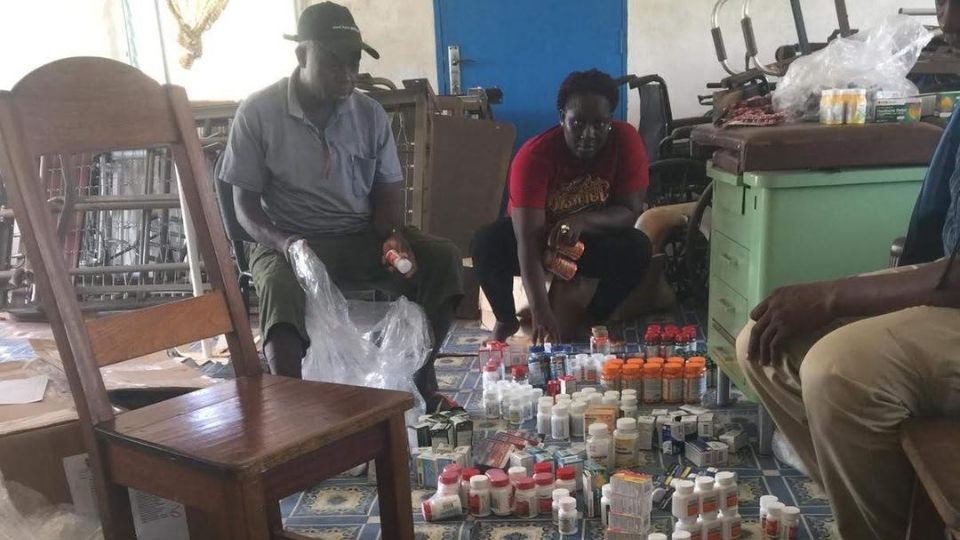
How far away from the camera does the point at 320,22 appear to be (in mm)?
2070

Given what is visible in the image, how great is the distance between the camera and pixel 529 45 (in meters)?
5.42

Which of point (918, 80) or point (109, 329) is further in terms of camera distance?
point (918, 80)

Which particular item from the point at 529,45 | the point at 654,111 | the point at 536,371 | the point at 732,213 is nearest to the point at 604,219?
the point at 536,371

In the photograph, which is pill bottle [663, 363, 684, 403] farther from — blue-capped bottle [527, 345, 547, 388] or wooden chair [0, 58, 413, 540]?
wooden chair [0, 58, 413, 540]

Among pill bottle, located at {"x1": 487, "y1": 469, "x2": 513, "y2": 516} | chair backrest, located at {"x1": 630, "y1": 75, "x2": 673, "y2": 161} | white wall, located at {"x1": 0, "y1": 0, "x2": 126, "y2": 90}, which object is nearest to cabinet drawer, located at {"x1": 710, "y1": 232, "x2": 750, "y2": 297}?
pill bottle, located at {"x1": 487, "y1": 469, "x2": 513, "y2": 516}

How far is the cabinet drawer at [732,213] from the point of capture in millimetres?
1879

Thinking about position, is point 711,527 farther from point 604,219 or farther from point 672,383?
point 604,219

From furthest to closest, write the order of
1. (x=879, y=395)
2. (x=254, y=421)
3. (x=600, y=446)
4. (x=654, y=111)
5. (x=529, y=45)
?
(x=529, y=45) < (x=654, y=111) < (x=600, y=446) < (x=254, y=421) < (x=879, y=395)

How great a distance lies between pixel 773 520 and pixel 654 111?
317 centimetres

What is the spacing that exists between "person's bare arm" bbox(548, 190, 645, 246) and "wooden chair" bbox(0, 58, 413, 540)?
1.40 m

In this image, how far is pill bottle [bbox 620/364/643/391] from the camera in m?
2.35

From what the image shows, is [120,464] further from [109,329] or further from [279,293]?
[279,293]

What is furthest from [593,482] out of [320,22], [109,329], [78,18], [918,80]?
[78,18]

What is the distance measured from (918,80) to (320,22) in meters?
1.81
